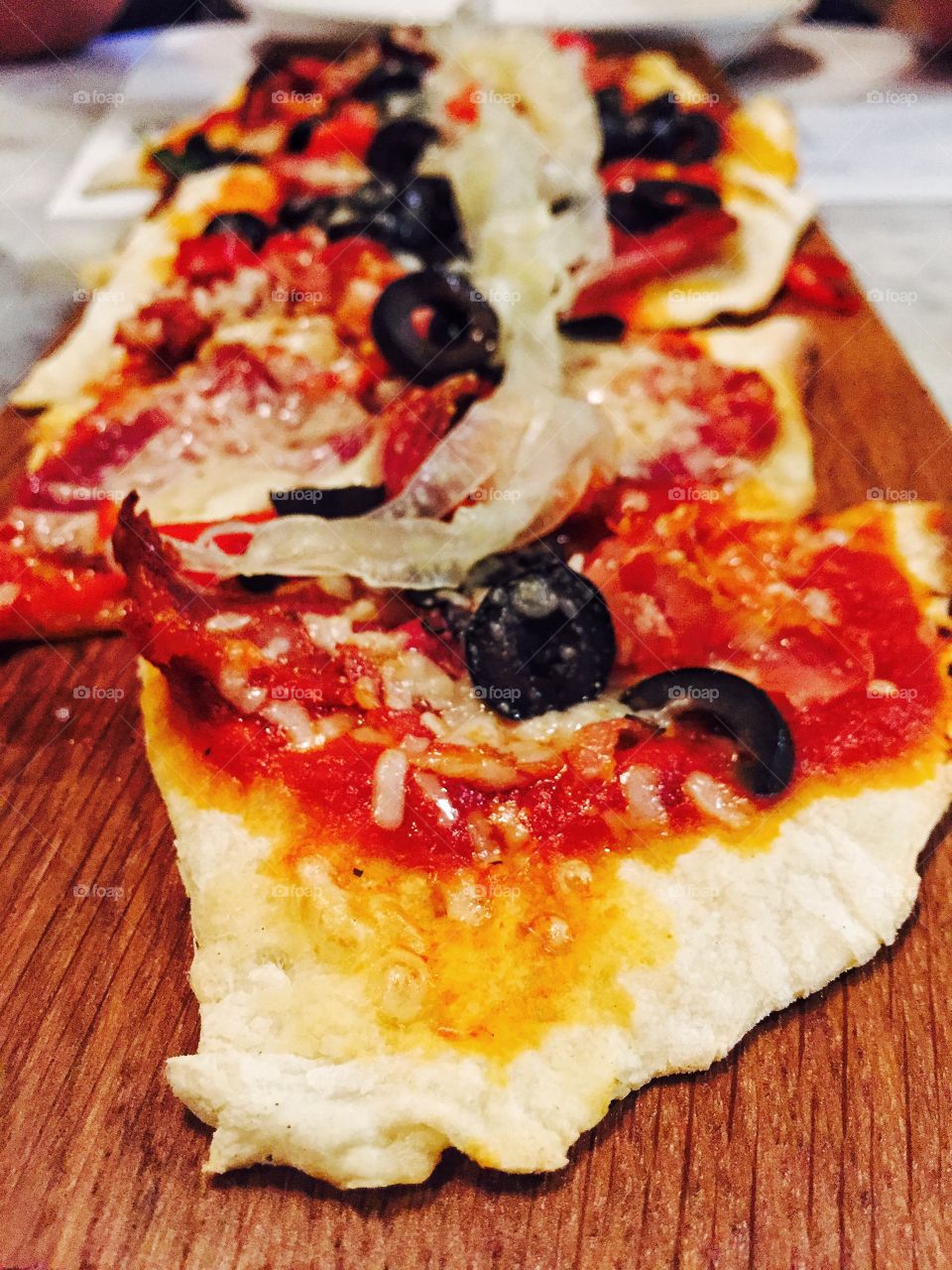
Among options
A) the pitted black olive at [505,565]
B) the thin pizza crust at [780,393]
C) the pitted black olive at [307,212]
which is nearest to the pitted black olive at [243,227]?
the pitted black olive at [307,212]

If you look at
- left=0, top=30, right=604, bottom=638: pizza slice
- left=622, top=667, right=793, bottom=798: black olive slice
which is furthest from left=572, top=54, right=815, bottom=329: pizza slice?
left=622, top=667, right=793, bottom=798: black olive slice

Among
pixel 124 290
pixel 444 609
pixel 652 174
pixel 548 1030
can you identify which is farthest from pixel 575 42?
pixel 548 1030

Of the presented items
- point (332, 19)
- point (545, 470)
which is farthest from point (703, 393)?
point (332, 19)

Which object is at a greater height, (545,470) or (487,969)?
(545,470)

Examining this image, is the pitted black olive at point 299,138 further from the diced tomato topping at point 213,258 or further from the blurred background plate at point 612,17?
the blurred background plate at point 612,17

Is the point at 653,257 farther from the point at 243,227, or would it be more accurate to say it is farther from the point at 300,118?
the point at 300,118

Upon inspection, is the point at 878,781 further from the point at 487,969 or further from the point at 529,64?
the point at 529,64

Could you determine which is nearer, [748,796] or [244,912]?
[244,912]
